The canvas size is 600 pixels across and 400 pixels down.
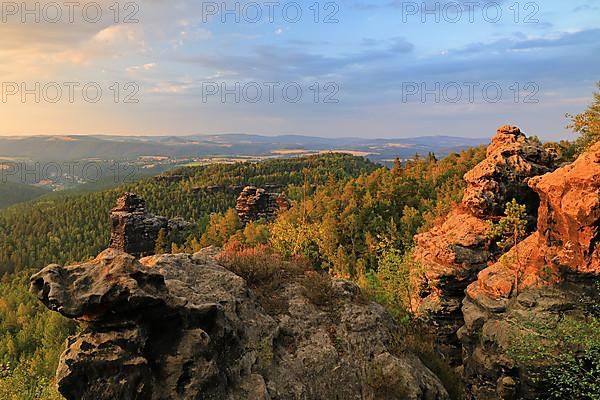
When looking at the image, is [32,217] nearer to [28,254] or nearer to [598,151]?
[28,254]

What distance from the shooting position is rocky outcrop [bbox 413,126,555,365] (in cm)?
2983

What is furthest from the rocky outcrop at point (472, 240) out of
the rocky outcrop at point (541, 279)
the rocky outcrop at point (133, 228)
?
the rocky outcrop at point (133, 228)

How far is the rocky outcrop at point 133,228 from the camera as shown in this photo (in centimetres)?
8262

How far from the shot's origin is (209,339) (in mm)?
11633

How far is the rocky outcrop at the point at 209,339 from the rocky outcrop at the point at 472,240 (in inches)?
581

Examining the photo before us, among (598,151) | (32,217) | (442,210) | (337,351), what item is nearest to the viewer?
(337,351)

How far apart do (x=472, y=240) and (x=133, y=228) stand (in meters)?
70.6

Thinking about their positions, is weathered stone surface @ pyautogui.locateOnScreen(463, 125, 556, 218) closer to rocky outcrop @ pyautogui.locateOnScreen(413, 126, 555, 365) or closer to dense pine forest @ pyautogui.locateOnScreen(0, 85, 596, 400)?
rocky outcrop @ pyautogui.locateOnScreen(413, 126, 555, 365)

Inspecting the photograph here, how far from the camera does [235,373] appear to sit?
40.2ft

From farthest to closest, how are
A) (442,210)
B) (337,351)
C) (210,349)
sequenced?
(442,210) → (337,351) → (210,349)

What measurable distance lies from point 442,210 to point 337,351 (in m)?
39.8

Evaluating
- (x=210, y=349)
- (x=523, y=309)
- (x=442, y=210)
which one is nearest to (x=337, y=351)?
(x=210, y=349)

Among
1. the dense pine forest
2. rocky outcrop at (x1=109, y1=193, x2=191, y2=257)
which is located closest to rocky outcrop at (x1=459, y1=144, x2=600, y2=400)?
the dense pine forest

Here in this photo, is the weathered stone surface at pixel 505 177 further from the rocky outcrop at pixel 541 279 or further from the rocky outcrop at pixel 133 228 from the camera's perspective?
the rocky outcrop at pixel 133 228
